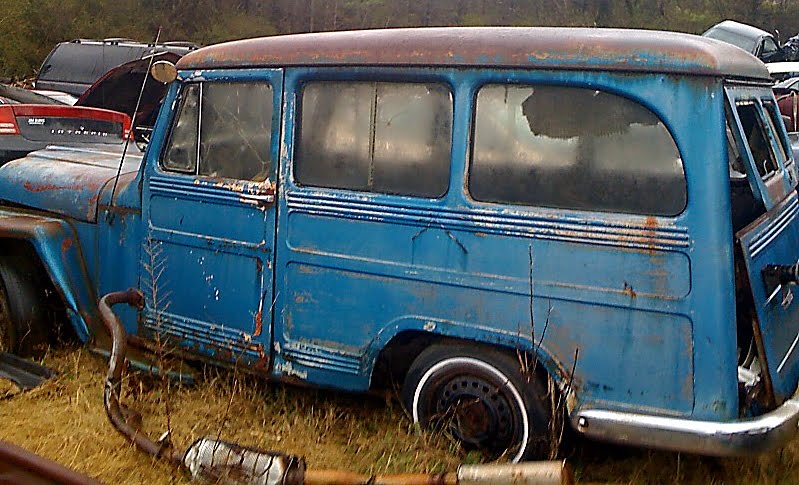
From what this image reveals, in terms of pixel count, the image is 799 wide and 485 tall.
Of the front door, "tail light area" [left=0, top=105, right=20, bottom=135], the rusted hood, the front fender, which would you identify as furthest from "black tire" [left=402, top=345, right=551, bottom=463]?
"tail light area" [left=0, top=105, right=20, bottom=135]

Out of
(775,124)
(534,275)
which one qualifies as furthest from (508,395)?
(775,124)

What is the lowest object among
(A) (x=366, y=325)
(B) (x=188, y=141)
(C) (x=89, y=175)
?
(A) (x=366, y=325)

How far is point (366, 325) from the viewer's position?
358 cm

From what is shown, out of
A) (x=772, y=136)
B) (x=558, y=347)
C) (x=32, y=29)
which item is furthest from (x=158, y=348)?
(x=32, y=29)

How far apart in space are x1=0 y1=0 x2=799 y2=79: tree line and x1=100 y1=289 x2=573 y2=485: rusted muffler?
19.4m

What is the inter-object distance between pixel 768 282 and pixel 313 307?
1884mm

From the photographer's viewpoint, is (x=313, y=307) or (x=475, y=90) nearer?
(x=475, y=90)

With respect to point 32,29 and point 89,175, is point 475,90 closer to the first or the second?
point 89,175

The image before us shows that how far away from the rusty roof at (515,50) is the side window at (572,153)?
0.13m

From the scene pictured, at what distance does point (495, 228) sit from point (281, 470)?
4.11ft

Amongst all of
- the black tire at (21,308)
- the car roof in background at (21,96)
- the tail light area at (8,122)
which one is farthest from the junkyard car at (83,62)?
the black tire at (21,308)

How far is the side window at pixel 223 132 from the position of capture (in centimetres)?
386

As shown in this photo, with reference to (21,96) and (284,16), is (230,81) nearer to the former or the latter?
(21,96)

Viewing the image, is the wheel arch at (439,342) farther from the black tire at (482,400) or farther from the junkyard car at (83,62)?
the junkyard car at (83,62)
